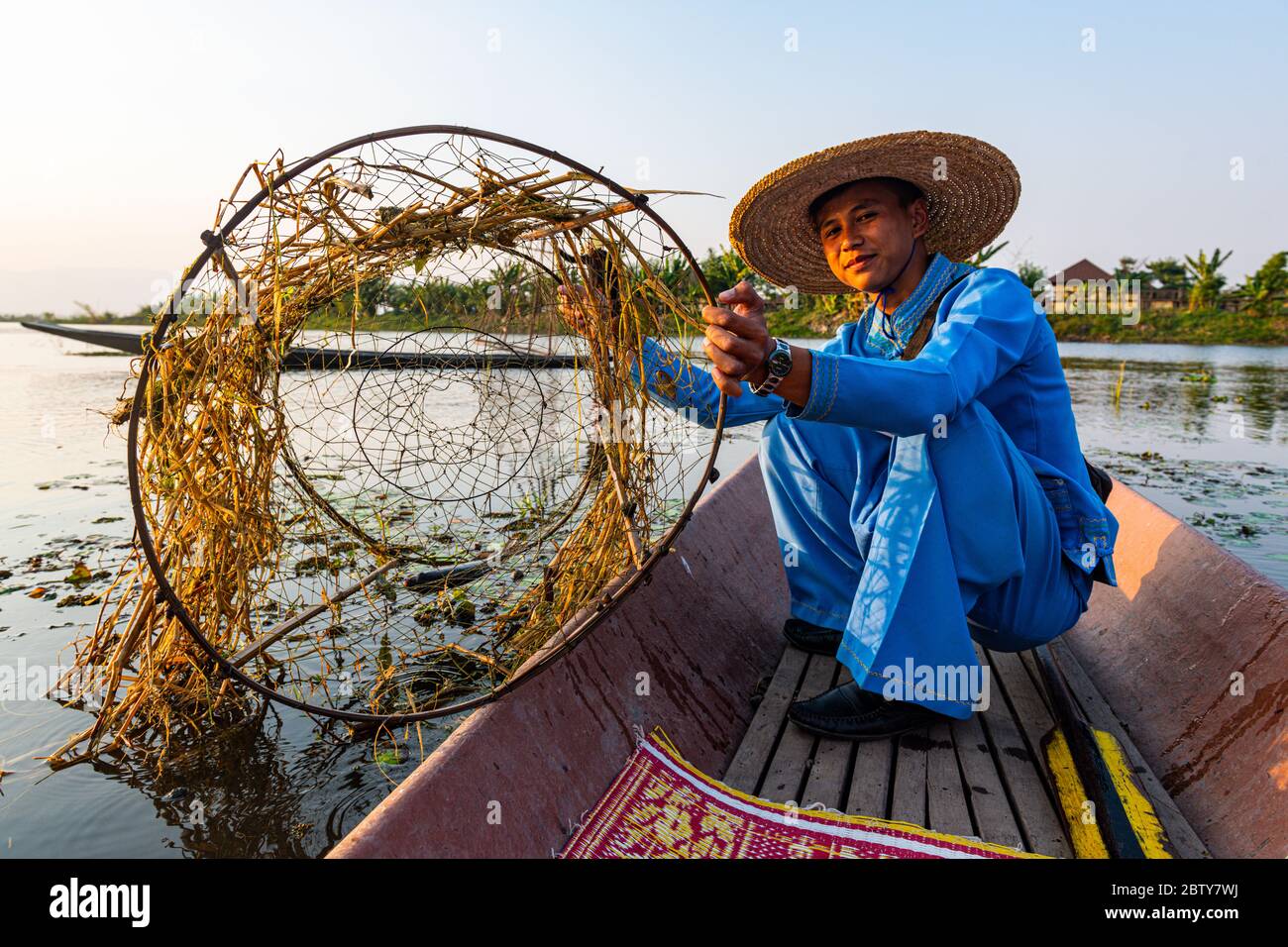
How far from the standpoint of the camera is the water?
64.4 inches

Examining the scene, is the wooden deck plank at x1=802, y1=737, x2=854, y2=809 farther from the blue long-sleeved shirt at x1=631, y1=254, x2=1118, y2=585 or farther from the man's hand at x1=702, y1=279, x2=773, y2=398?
the man's hand at x1=702, y1=279, x2=773, y2=398

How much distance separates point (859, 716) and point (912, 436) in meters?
0.63

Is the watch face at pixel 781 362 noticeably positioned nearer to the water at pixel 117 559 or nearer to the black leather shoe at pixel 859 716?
the black leather shoe at pixel 859 716

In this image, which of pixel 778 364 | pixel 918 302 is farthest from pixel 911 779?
pixel 918 302

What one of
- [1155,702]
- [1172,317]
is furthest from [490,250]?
[1172,317]

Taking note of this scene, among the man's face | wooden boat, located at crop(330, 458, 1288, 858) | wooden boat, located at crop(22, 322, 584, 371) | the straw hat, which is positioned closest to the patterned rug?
wooden boat, located at crop(330, 458, 1288, 858)

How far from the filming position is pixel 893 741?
1645mm

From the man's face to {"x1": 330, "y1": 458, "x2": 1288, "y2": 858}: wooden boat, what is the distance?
89 cm

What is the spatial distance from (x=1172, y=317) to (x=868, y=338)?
32170 mm

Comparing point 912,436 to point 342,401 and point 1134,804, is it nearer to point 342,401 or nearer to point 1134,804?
point 1134,804

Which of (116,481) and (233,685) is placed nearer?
(233,685)

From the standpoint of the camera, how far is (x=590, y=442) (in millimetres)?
1887

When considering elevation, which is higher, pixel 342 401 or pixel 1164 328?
pixel 1164 328

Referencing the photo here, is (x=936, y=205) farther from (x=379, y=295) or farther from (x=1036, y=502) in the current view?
(x=379, y=295)
